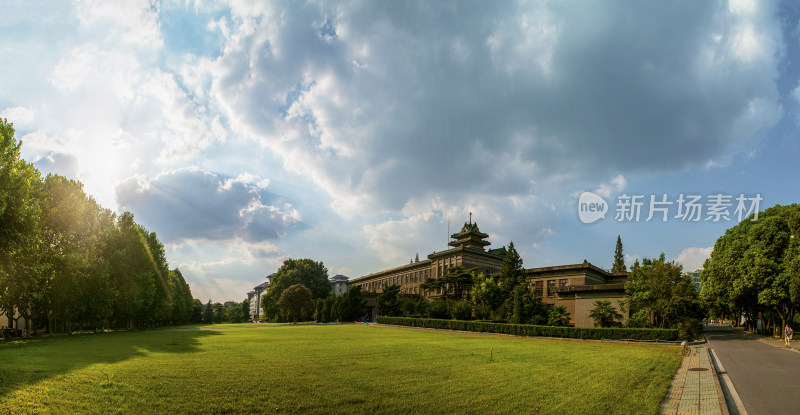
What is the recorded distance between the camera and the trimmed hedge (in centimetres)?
3091

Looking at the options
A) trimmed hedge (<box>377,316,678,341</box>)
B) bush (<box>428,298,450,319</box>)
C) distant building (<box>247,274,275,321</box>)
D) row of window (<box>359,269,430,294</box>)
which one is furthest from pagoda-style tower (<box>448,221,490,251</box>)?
distant building (<box>247,274,275,321</box>)

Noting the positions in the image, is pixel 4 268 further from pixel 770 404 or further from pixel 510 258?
pixel 510 258

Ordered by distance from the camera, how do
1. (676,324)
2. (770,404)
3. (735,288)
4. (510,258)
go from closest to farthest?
1. (770,404)
2. (676,324)
3. (735,288)
4. (510,258)

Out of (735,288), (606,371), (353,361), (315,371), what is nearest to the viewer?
(315,371)

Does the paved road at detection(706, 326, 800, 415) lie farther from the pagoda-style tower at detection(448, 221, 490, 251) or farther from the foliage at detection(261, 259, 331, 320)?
the foliage at detection(261, 259, 331, 320)

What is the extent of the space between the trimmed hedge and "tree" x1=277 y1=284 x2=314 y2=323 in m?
34.0

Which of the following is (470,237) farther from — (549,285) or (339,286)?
(339,286)

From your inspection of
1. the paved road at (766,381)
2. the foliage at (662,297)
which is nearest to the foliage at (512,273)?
the foliage at (662,297)

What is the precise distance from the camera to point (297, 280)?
89.8 meters

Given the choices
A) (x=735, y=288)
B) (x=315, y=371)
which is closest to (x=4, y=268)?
(x=315, y=371)

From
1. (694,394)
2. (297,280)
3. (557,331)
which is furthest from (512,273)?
(297,280)

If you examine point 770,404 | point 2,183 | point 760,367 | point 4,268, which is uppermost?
point 2,183

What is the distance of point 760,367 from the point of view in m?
18.5

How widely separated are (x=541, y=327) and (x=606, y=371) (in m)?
22.1
